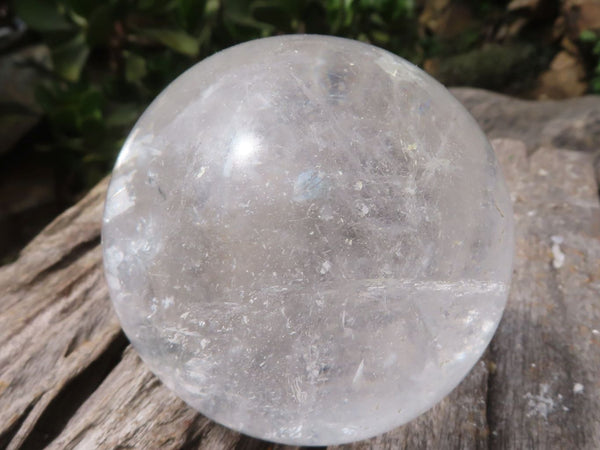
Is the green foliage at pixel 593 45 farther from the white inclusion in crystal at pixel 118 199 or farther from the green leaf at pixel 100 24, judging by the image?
the white inclusion in crystal at pixel 118 199

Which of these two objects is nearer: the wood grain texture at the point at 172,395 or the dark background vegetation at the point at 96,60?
Result: the wood grain texture at the point at 172,395

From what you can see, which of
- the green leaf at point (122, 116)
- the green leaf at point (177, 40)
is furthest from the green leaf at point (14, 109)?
the green leaf at point (177, 40)

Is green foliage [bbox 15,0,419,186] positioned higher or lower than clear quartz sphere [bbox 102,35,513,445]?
lower

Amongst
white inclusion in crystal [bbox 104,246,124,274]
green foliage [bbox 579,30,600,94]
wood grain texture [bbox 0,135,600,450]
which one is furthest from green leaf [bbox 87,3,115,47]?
green foliage [bbox 579,30,600,94]

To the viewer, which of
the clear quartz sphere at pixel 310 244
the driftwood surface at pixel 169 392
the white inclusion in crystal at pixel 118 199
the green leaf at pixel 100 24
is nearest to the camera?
the clear quartz sphere at pixel 310 244

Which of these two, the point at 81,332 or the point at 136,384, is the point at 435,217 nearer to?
the point at 136,384

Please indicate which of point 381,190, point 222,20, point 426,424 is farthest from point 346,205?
point 222,20

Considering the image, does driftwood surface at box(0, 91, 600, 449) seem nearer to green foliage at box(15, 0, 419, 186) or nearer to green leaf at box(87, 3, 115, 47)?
green foliage at box(15, 0, 419, 186)
